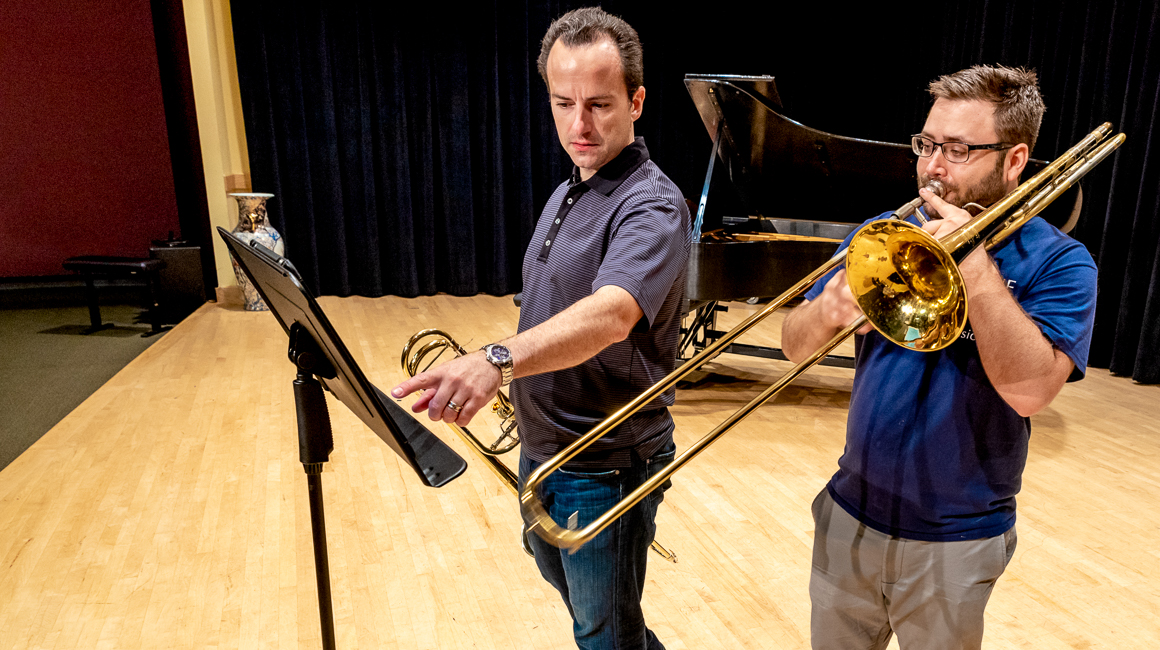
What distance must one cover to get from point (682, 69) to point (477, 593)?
627 centimetres

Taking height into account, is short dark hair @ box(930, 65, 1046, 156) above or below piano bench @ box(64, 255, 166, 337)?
above

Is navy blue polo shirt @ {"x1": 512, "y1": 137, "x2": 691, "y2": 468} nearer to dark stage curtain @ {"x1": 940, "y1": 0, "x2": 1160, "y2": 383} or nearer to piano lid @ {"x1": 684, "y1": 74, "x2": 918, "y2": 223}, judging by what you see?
piano lid @ {"x1": 684, "y1": 74, "x2": 918, "y2": 223}

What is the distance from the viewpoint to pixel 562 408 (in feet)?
4.46

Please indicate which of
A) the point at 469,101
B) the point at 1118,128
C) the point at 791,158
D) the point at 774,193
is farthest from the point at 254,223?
the point at 1118,128

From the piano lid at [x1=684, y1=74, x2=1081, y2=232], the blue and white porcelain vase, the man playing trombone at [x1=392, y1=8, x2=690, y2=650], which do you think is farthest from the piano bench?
the man playing trombone at [x1=392, y1=8, x2=690, y2=650]

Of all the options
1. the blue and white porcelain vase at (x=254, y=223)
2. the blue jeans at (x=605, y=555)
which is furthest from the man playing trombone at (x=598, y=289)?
the blue and white porcelain vase at (x=254, y=223)

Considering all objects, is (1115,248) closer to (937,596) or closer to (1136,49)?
(1136,49)

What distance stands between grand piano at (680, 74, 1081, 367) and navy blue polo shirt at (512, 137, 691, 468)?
89.1 inches

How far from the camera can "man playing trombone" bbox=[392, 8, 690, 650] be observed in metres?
1.27

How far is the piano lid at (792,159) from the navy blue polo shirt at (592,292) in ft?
8.49

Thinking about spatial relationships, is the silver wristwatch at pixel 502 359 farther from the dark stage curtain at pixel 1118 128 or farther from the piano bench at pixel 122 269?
the piano bench at pixel 122 269

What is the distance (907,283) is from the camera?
121 centimetres

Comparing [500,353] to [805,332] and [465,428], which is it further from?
[805,332]

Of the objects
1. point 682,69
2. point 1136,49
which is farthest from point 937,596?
point 682,69
